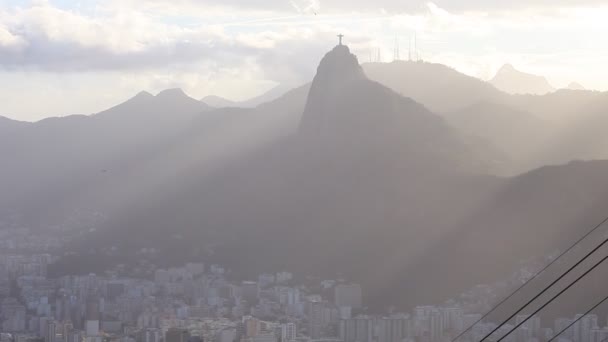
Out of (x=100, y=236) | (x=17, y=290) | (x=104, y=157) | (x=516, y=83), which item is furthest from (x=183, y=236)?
(x=516, y=83)

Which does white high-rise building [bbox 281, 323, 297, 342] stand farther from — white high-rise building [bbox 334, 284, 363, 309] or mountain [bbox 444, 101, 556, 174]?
mountain [bbox 444, 101, 556, 174]

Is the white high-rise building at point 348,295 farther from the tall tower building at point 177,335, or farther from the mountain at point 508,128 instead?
the mountain at point 508,128

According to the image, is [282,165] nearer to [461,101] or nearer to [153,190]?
[153,190]

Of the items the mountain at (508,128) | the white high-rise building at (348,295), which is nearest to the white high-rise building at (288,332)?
the white high-rise building at (348,295)

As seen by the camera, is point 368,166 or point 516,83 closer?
point 368,166

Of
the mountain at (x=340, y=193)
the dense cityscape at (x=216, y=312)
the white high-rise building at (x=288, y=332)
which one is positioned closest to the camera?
the white high-rise building at (x=288, y=332)

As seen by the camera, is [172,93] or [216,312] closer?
[216,312]

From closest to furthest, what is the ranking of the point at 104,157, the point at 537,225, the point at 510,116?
the point at 537,225 → the point at 510,116 → the point at 104,157

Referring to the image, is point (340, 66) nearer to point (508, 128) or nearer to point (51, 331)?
point (508, 128)

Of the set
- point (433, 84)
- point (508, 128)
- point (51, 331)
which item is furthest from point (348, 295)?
point (433, 84)
